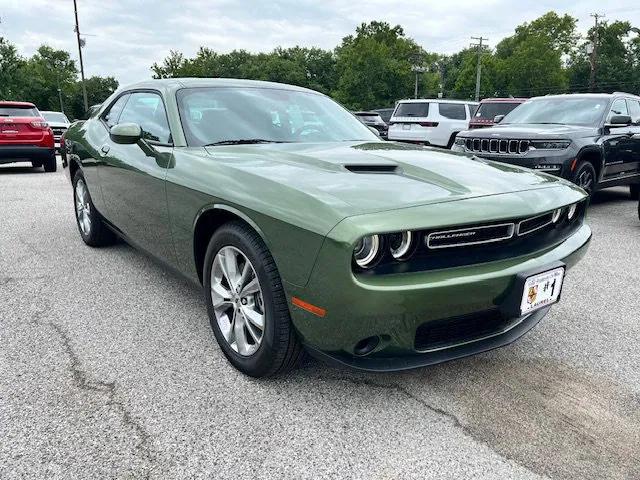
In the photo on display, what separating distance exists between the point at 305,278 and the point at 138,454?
89cm

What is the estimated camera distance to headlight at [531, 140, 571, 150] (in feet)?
21.3

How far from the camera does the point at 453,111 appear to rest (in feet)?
46.0

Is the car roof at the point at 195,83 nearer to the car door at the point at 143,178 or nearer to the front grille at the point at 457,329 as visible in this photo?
the car door at the point at 143,178

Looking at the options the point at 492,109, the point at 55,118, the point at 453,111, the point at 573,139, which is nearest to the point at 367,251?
the point at 573,139

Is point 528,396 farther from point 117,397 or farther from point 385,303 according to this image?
point 117,397

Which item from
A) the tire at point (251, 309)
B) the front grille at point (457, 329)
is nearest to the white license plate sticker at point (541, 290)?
the front grille at point (457, 329)

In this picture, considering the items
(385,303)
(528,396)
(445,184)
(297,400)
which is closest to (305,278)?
(385,303)

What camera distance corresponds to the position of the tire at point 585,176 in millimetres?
6641

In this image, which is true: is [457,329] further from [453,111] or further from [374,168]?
[453,111]

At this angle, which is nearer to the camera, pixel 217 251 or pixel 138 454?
pixel 138 454

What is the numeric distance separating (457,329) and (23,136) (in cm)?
1121

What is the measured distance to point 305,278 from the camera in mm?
2031

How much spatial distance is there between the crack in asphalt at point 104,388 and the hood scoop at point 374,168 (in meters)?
1.44

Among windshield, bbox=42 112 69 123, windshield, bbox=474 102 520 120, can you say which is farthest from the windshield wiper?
windshield, bbox=42 112 69 123
